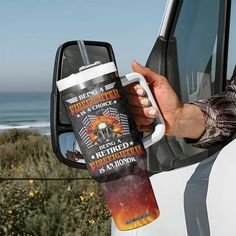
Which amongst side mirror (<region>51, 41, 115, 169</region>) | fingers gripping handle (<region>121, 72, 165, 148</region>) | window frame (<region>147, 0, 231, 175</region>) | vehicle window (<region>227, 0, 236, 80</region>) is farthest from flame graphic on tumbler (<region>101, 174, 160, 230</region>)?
vehicle window (<region>227, 0, 236, 80</region>)

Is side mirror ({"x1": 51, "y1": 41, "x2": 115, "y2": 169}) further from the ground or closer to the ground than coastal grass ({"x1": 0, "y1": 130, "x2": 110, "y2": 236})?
further from the ground

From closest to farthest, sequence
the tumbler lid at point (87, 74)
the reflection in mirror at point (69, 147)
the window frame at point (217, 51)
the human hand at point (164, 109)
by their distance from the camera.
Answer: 1. the tumbler lid at point (87, 74)
2. the human hand at point (164, 109)
3. the reflection in mirror at point (69, 147)
4. the window frame at point (217, 51)

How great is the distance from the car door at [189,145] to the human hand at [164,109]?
0.08m

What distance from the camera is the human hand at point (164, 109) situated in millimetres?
1271

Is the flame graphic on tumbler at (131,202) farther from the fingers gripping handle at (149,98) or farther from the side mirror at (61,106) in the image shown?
the side mirror at (61,106)

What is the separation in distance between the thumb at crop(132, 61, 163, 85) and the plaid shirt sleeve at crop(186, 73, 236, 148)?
164mm

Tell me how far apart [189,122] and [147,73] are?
19 centimetres

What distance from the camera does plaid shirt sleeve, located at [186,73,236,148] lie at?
1459mm

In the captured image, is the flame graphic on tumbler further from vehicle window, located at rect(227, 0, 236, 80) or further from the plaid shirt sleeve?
vehicle window, located at rect(227, 0, 236, 80)

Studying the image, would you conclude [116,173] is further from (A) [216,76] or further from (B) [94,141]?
(A) [216,76]

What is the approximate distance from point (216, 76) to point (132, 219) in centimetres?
72

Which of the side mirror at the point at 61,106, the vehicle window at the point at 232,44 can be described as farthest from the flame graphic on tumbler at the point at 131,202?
the vehicle window at the point at 232,44

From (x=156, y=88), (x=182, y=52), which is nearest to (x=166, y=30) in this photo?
(x=182, y=52)

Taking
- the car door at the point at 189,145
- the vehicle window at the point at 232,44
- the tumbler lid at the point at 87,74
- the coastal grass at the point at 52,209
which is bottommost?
the coastal grass at the point at 52,209
